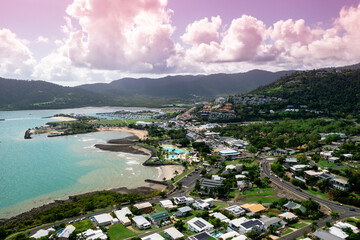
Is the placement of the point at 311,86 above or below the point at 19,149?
above

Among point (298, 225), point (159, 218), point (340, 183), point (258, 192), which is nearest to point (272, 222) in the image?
point (298, 225)

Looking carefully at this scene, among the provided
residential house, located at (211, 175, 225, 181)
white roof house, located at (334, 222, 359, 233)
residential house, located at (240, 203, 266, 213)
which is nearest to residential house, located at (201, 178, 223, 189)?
residential house, located at (211, 175, 225, 181)

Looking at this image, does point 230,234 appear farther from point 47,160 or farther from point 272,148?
point 47,160

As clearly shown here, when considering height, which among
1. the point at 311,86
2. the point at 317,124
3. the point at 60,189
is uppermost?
the point at 311,86

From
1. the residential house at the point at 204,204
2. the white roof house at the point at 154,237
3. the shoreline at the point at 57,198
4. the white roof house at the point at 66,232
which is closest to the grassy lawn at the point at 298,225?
the residential house at the point at 204,204

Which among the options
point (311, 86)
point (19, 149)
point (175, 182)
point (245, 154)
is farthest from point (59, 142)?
point (311, 86)

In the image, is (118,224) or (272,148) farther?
(272,148)

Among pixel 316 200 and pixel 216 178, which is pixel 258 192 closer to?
pixel 316 200
